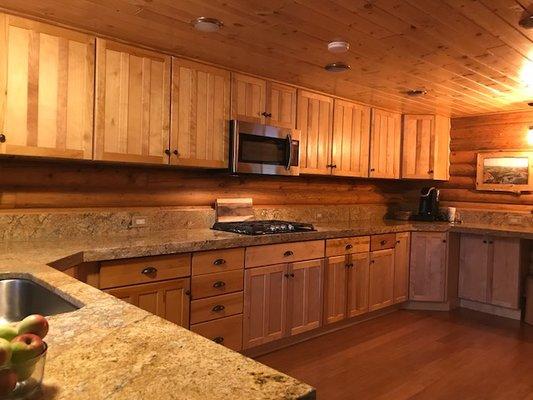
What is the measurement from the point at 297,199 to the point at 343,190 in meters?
0.75

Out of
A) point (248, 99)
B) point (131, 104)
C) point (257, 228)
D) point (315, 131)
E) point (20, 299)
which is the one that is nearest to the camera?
point (20, 299)

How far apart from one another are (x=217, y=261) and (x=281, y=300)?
690mm

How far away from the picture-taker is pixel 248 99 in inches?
129

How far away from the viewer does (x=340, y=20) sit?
2207 mm

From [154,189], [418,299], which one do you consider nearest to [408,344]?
[418,299]

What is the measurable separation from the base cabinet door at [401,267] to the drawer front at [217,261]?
1970 mm

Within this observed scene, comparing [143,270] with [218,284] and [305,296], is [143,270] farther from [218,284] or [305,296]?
[305,296]

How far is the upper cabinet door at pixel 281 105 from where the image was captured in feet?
11.2

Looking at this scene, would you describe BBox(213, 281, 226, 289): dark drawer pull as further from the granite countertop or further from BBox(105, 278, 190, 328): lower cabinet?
the granite countertop

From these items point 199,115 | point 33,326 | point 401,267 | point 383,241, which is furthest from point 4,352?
point 401,267

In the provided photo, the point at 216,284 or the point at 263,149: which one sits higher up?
the point at 263,149

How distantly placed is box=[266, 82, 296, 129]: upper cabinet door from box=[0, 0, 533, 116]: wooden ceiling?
4.4 inches

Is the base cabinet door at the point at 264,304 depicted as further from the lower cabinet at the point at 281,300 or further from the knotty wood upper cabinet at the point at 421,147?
the knotty wood upper cabinet at the point at 421,147

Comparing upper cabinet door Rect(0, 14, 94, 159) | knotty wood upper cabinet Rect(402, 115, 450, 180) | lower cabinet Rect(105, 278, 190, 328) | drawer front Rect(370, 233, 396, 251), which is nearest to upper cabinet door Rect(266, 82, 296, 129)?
drawer front Rect(370, 233, 396, 251)
